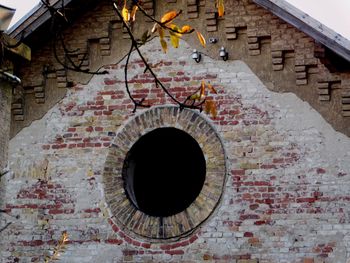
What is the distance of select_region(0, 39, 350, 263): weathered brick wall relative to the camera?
9.41m

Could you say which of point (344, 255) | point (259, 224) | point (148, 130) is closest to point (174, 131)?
point (148, 130)

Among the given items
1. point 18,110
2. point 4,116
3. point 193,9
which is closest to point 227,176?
point 193,9

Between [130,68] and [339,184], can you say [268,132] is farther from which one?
[130,68]

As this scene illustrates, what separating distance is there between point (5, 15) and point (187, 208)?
4.93 meters

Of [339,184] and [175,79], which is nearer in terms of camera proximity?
[339,184]

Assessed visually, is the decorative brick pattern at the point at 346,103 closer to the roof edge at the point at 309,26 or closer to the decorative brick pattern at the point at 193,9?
the roof edge at the point at 309,26

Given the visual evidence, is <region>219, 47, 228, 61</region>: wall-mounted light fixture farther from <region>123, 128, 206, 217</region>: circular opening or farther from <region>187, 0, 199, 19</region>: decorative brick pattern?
<region>123, 128, 206, 217</region>: circular opening

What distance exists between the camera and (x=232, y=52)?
1011 cm

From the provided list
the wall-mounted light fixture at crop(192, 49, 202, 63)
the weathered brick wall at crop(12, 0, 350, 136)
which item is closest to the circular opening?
the wall-mounted light fixture at crop(192, 49, 202, 63)

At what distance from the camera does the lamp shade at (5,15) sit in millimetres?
5359

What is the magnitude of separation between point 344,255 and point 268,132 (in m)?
1.71

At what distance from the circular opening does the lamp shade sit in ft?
15.9

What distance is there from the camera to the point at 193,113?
33.0 ft

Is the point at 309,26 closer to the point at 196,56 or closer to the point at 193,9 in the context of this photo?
the point at 196,56
